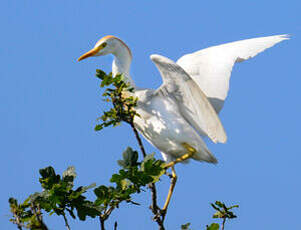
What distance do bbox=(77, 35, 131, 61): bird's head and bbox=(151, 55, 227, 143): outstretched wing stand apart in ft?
2.05

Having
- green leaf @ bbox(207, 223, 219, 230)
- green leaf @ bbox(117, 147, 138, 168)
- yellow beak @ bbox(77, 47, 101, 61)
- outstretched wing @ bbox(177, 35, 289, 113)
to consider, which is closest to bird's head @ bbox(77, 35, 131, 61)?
yellow beak @ bbox(77, 47, 101, 61)

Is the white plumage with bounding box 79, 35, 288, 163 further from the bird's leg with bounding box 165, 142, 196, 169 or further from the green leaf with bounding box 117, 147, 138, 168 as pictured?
the green leaf with bounding box 117, 147, 138, 168

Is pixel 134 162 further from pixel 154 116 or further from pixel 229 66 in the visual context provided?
pixel 229 66

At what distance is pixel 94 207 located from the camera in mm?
3299

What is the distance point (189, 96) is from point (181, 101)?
0.64 ft

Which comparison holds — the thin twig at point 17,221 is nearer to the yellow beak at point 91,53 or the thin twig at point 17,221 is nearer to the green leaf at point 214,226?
the green leaf at point 214,226

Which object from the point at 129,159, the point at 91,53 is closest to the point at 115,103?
the point at 129,159

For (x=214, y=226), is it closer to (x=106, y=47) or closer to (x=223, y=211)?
(x=223, y=211)

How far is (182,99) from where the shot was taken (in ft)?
14.4

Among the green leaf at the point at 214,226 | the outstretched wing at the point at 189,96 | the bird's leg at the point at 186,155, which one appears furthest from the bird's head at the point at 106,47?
the green leaf at the point at 214,226

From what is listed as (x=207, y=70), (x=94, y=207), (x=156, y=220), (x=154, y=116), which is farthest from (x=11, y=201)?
(x=207, y=70)

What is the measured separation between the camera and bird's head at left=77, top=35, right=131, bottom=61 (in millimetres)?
4652

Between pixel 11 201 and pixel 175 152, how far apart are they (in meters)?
1.94

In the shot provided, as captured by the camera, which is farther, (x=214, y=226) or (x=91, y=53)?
(x=91, y=53)
